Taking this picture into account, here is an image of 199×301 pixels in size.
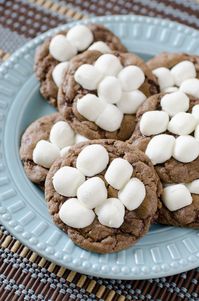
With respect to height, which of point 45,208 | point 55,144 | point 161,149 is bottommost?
point 45,208

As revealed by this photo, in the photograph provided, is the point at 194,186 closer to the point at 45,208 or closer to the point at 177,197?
the point at 177,197

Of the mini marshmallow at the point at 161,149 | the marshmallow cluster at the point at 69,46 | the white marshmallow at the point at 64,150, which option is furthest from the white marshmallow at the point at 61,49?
the mini marshmallow at the point at 161,149

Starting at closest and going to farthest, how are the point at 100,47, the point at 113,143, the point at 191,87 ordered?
the point at 113,143 → the point at 191,87 → the point at 100,47

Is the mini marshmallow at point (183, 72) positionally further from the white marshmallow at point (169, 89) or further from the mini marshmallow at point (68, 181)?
the mini marshmallow at point (68, 181)

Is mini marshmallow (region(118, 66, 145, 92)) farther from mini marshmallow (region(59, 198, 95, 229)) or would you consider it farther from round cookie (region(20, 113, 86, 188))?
mini marshmallow (region(59, 198, 95, 229))

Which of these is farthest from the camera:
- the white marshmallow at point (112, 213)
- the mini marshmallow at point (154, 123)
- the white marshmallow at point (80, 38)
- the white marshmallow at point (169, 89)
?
the white marshmallow at point (80, 38)

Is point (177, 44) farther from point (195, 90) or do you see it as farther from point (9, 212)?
point (9, 212)

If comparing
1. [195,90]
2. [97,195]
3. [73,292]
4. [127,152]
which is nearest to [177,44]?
[195,90]

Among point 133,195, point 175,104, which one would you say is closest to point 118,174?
point 133,195
